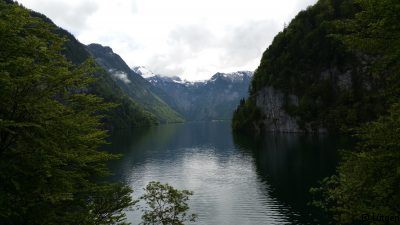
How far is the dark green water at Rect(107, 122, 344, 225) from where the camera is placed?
59438mm

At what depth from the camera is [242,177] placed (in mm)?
91000

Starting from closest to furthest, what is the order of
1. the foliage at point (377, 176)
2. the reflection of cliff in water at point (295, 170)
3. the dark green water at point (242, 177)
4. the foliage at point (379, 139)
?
the foliage at point (379, 139) < the foliage at point (377, 176) < the dark green water at point (242, 177) < the reflection of cliff in water at point (295, 170)

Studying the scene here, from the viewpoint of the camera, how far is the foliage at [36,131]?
2088 cm

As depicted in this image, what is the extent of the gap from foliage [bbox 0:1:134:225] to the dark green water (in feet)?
115

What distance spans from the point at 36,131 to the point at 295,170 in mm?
78309

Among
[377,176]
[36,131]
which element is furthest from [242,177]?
[36,131]

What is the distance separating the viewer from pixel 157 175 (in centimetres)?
9950

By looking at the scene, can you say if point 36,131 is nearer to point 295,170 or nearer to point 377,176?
point 377,176

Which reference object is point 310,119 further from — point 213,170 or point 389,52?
point 389,52

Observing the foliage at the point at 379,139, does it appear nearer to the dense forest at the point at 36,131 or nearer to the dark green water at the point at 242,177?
the dense forest at the point at 36,131

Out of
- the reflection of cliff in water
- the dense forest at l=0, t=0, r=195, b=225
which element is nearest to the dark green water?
the reflection of cliff in water

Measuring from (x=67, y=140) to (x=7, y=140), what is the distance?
4.05 meters

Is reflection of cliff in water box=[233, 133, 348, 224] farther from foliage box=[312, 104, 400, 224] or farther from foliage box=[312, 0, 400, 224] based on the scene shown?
foliage box=[312, 0, 400, 224]

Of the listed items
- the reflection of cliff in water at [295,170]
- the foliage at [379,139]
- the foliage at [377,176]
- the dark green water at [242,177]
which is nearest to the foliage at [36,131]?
the foliage at [377,176]
